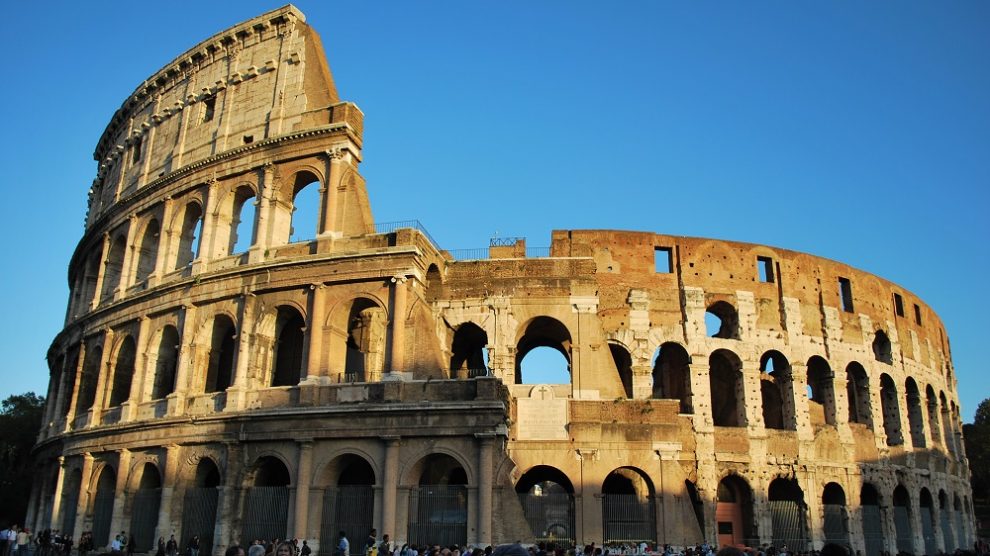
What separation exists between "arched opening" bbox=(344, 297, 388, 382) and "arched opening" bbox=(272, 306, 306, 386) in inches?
53.8

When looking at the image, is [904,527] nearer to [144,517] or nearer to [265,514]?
[265,514]

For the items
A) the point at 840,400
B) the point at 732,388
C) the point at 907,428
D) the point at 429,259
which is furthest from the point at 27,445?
the point at 907,428

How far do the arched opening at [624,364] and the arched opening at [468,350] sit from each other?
388 centimetres

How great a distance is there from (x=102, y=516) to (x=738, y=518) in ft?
58.2

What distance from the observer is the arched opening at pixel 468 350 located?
23.1m

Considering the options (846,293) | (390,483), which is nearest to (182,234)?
(390,483)

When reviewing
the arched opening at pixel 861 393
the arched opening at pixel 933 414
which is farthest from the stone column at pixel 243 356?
the arched opening at pixel 933 414

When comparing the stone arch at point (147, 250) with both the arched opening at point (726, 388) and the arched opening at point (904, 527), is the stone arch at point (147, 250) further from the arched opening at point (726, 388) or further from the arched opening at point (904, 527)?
the arched opening at point (904, 527)

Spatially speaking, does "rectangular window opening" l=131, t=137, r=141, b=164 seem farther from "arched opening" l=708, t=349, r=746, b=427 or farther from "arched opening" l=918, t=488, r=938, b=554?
"arched opening" l=918, t=488, r=938, b=554

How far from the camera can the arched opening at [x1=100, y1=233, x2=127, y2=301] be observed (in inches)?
1051

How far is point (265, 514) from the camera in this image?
19.3 meters

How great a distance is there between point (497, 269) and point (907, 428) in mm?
16163

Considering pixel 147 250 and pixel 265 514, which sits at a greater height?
pixel 147 250

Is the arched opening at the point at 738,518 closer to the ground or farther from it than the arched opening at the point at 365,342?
closer to the ground
